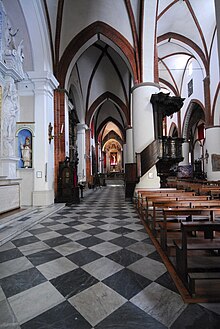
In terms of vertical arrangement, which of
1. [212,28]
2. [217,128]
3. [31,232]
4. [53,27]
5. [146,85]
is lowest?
[31,232]

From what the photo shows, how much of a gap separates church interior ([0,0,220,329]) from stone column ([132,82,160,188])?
43 mm

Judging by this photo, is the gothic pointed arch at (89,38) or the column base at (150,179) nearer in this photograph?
the column base at (150,179)

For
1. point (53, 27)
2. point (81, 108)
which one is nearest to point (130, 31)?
point (53, 27)

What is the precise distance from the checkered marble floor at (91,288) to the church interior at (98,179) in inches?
0.5

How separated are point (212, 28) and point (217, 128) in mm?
5442

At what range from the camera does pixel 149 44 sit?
317 inches

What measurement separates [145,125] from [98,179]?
10.3 m

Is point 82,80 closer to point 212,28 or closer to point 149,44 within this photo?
point 149,44

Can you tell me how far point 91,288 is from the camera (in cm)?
186

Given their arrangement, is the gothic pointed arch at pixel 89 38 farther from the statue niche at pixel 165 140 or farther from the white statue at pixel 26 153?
the white statue at pixel 26 153

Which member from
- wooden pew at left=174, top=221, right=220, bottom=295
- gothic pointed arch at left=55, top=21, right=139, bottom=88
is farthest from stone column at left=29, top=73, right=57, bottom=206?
wooden pew at left=174, top=221, right=220, bottom=295

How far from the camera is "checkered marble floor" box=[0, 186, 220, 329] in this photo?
1.44 meters

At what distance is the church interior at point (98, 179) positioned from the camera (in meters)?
1.67

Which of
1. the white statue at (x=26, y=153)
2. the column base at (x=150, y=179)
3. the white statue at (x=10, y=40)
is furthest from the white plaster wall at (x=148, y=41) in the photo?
the white statue at (x=26, y=153)
